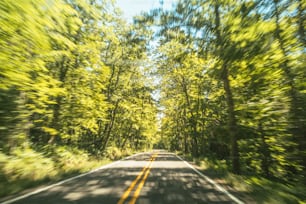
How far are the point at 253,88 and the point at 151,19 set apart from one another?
402 centimetres

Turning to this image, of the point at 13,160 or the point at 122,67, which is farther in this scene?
the point at 122,67

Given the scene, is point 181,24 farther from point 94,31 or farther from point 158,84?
point 158,84

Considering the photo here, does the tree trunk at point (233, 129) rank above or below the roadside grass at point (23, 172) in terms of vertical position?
above

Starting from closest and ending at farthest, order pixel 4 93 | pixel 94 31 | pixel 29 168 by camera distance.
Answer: pixel 4 93, pixel 29 168, pixel 94 31

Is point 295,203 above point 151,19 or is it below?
below

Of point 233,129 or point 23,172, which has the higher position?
point 233,129

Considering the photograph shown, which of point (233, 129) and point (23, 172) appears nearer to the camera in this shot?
point (23, 172)

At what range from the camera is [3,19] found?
16.2 feet

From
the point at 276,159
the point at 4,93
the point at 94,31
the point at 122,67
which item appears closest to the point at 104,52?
the point at 122,67

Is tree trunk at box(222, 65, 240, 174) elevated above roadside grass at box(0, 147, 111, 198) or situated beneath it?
elevated above

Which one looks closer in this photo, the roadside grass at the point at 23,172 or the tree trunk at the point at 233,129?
the roadside grass at the point at 23,172

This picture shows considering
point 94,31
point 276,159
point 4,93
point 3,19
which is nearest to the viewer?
point 3,19

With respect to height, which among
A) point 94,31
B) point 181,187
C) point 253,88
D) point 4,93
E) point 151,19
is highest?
point 94,31

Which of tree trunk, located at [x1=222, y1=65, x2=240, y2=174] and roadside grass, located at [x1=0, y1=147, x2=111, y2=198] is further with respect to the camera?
tree trunk, located at [x1=222, y1=65, x2=240, y2=174]
